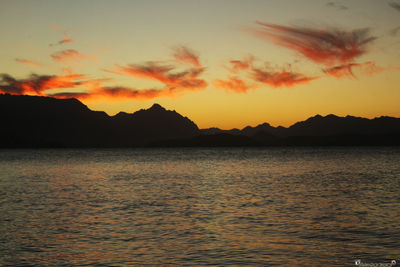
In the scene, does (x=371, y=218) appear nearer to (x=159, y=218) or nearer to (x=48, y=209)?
(x=159, y=218)

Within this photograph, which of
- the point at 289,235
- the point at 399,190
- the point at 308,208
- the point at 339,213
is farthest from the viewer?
the point at 399,190

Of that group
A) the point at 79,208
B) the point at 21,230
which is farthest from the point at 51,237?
the point at 79,208

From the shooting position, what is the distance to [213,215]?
3162cm

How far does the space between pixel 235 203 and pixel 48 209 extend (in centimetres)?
1712

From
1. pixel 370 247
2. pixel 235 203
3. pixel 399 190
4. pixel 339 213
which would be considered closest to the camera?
pixel 370 247

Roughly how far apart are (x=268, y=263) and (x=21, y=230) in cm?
1679

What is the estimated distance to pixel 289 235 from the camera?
24375mm

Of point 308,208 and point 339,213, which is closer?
point 339,213

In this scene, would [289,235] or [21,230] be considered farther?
[21,230]

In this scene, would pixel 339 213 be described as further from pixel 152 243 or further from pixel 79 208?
pixel 79 208

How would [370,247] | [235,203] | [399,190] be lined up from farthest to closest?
[399,190], [235,203], [370,247]

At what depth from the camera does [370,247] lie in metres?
21.4

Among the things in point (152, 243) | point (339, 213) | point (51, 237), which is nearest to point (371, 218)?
point (339, 213)

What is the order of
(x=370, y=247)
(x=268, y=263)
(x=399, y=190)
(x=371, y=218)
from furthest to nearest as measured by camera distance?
1. (x=399, y=190)
2. (x=371, y=218)
3. (x=370, y=247)
4. (x=268, y=263)
